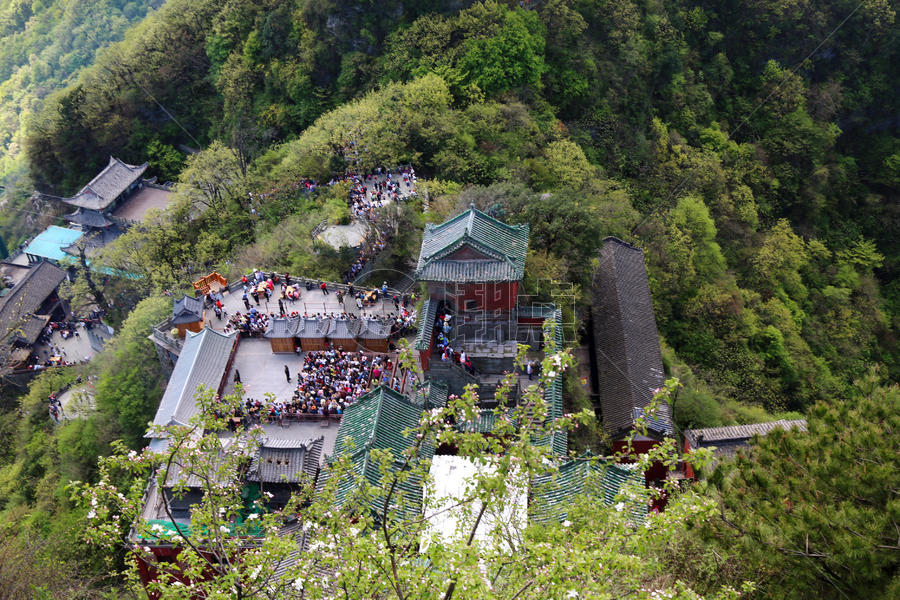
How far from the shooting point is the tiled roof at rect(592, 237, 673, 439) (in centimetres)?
2947

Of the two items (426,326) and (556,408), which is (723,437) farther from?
(426,326)

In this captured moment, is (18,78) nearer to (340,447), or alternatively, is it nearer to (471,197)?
(471,197)

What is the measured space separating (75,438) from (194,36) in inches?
1591

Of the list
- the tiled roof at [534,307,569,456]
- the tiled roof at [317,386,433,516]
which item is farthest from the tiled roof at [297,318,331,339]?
the tiled roof at [534,307,569,456]

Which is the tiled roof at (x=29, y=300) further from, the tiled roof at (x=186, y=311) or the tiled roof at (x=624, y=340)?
the tiled roof at (x=624, y=340)

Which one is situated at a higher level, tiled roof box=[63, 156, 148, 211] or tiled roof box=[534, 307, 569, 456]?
tiled roof box=[63, 156, 148, 211]

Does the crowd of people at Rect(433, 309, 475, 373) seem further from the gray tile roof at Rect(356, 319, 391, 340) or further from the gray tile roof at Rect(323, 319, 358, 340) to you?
the gray tile roof at Rect(323, 319, 358, 340)

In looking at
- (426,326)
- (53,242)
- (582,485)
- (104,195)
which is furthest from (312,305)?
(53,242)

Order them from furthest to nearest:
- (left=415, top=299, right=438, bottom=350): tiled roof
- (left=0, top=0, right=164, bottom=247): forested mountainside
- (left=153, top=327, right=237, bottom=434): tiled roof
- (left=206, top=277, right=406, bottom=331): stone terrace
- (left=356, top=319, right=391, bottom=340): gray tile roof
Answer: (left=0, top=0, right=164, bottom=247): forested mountainside, (left=206, top=277, right=406, bottom=331): stone terrace, (left=356, top=319, right=391, bottom=340): gray tile roof, (left=153, top=327, right=237, bottom=434): tiled roof, (left=415, top=299, right=438, bottom=350): tiled roof

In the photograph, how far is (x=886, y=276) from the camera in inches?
1959

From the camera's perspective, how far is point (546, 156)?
136 feet

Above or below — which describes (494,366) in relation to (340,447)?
above

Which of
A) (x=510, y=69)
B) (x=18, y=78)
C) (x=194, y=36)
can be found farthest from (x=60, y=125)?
(x=510, y=69)

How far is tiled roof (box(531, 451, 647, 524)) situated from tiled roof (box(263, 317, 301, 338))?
1524 cm
